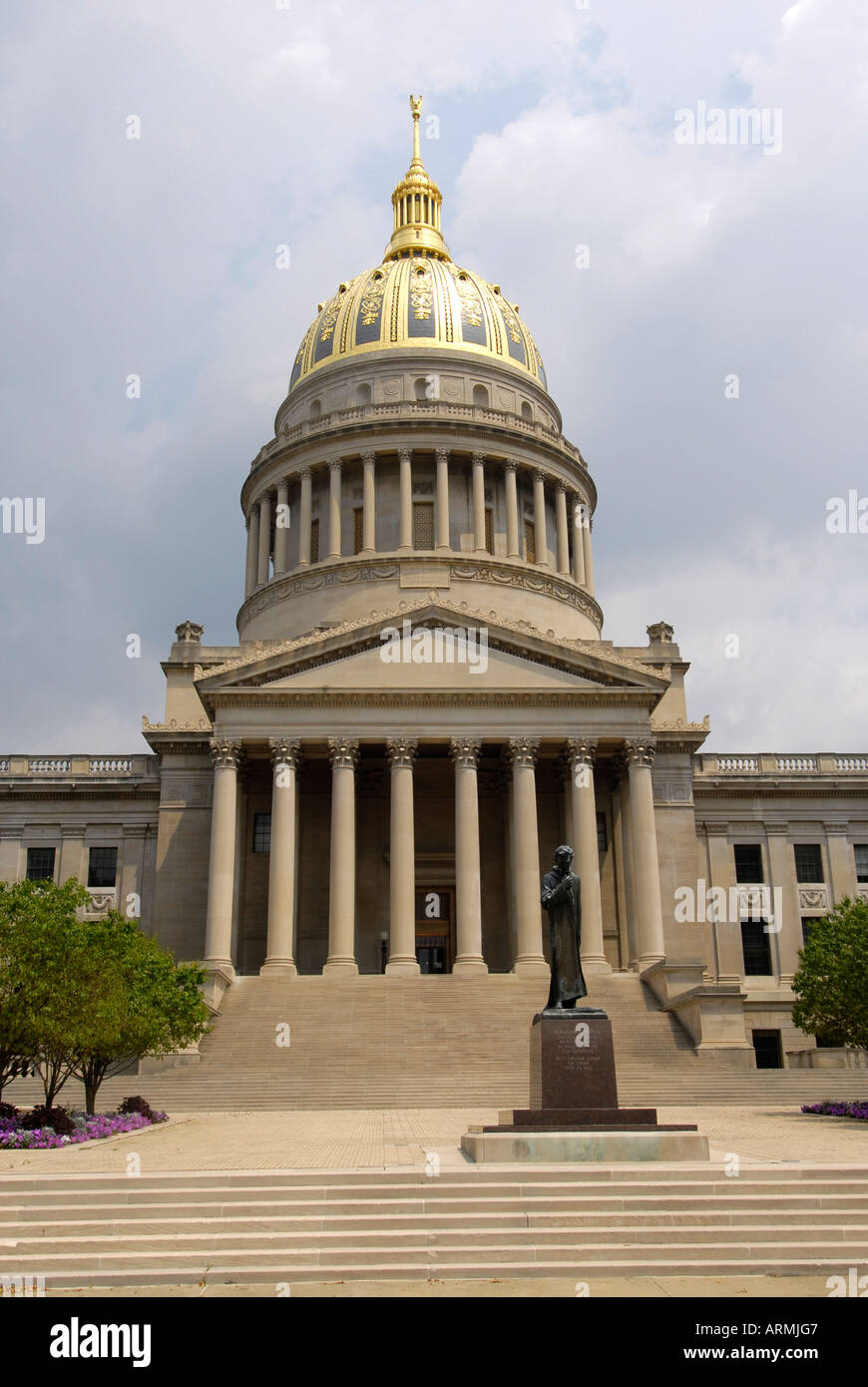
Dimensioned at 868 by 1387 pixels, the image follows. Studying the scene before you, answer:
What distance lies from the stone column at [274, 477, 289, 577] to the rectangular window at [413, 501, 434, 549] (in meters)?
7.43

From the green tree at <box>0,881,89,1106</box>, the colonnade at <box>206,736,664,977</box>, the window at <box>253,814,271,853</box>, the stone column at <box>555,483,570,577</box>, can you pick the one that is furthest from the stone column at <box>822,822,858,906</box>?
the green tree at <box>0,881,89,1106</box>

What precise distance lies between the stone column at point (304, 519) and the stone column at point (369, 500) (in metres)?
3.02

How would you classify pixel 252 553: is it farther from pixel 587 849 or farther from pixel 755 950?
pixel 755 950

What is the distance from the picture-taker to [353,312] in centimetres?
7456

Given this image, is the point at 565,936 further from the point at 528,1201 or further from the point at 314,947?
the point at 314,947

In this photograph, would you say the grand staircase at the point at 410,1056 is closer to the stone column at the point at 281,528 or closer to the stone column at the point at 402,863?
the stone column at the point at 402,863

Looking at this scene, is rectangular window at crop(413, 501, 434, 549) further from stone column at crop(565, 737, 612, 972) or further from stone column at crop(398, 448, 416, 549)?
stone column at crop(565, 737, 612, 972)

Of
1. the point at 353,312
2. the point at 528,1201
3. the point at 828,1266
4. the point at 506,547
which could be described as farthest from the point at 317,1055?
the point at 353,312

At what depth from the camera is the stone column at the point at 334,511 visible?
2581 inches

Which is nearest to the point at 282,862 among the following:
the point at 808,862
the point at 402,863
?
the point at 402,863

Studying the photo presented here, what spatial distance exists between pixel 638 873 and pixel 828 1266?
112ft

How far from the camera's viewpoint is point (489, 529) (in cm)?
6806

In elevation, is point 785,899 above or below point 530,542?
below

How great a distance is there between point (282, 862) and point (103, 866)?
48.2ft
